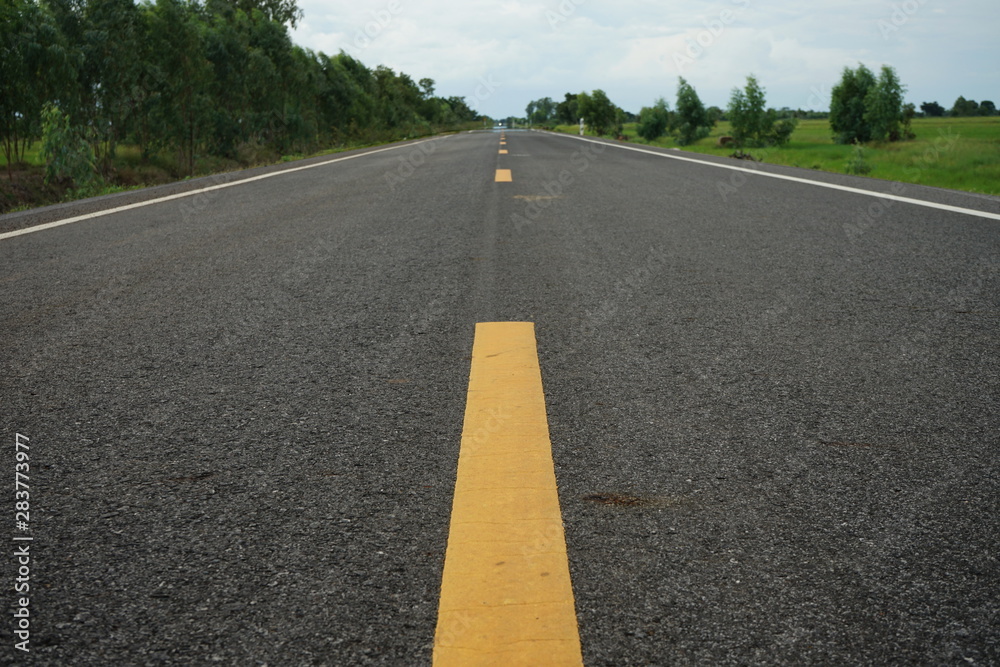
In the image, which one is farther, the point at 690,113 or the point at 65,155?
the point at 690,113

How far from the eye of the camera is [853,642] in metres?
1.07

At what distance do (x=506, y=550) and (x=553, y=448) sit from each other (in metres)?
0.44

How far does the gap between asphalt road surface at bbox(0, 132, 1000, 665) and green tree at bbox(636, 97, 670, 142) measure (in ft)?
221

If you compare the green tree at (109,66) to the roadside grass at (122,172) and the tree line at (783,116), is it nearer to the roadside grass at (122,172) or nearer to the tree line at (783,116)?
the roadside grass at (122,172)

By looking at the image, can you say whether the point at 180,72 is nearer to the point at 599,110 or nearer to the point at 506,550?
the point at 506,550

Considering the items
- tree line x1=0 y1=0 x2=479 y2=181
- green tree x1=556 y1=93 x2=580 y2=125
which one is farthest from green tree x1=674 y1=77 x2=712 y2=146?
green tree x1=556 y1=93 x2=580 y2=125

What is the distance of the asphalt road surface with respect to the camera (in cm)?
113

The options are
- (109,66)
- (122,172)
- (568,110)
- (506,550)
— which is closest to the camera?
(506,550)

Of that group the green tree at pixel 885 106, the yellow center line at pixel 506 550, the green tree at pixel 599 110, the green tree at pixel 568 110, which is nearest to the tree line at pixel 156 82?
the yellow center line at pixel 506 550

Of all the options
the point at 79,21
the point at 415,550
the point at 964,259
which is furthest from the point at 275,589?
the point at 79,21

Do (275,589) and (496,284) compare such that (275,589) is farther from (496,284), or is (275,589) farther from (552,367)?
(496,284)

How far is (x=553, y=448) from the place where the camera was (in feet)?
5.57

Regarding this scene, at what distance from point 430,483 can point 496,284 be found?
76.8 inches

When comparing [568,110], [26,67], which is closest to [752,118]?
[26,67]
